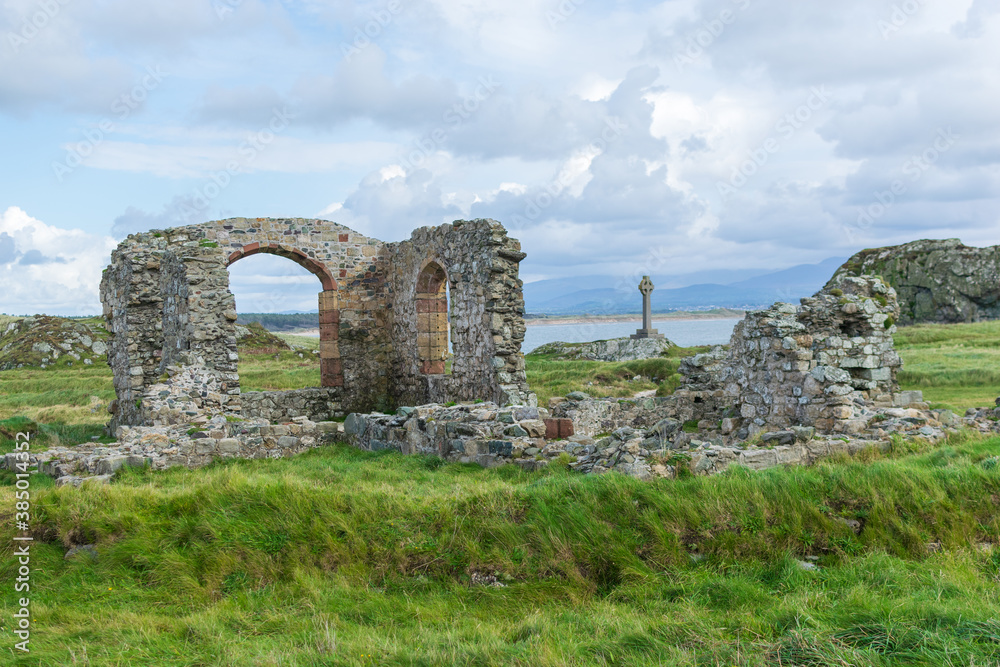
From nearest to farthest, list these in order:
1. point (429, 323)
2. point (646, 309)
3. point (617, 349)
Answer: point (429, 323) < point (617, 349) < point (646, 309)

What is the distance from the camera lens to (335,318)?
17.4 m

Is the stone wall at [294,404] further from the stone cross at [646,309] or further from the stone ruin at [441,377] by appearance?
the stone cross at [646,309]

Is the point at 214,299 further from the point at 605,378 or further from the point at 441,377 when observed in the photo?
the point at 605,378

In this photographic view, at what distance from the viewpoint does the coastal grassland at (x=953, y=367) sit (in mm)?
13422

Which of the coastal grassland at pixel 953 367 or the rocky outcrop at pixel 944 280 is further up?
the rocky outcrop at pixel 944 280

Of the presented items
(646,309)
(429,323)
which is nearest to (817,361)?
(429,323)

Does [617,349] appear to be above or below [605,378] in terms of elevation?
above

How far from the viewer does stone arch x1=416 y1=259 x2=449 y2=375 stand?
16.4 metres

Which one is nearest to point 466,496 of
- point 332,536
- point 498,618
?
point 332,536

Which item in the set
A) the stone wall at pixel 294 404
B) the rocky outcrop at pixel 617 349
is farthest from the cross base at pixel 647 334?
the stone wall at pixel 294 404

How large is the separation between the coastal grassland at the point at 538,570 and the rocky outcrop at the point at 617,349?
2142 centimetres

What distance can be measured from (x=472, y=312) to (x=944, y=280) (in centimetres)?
3247

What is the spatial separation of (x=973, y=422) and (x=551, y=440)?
5.14 meters

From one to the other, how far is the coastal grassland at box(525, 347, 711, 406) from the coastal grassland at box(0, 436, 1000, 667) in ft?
35.8
